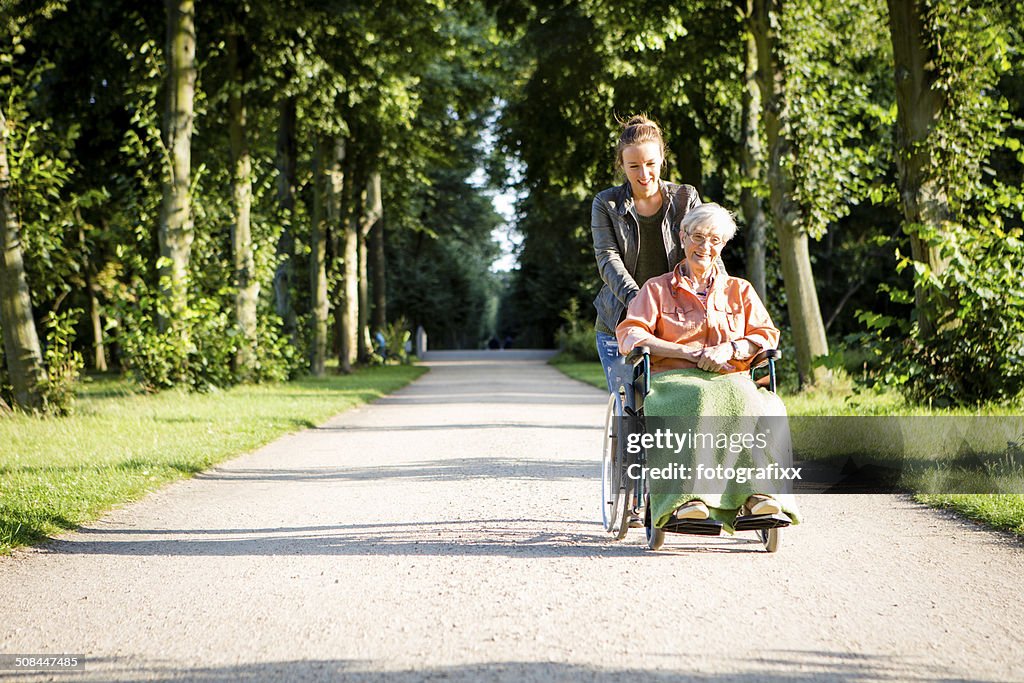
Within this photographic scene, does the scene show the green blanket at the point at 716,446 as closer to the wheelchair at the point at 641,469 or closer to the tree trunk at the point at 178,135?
the wheelchair at the point at 641,469

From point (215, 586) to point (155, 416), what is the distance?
918 centimetres

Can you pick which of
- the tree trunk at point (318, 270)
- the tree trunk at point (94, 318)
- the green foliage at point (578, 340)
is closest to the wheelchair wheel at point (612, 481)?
the tree trunk at point (318, 270)

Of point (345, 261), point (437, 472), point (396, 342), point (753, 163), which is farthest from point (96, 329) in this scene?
point (437, 472)

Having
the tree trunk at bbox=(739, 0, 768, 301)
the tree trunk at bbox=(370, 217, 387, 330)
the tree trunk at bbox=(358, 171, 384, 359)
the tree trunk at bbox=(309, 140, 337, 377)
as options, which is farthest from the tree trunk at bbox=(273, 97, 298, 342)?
the tree trunk at bbox=(370, 217, 387, 330)

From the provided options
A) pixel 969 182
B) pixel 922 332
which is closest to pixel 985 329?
pixel 922 332

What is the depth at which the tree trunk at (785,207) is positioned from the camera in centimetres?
1622

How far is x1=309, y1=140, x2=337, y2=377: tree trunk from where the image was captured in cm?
2597

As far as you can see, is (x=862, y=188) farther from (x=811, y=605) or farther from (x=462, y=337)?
(x=462, y=337)

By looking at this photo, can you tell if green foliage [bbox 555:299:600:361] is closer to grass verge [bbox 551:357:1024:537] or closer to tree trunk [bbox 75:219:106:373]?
tree trunk [bbox 75:219:106:373]

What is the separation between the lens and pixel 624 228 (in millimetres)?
5941

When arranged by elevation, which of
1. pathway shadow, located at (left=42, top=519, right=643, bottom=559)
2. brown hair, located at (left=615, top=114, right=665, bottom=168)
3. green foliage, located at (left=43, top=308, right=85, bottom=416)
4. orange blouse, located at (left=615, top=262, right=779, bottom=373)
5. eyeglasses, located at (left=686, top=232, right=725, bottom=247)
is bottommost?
pathway shadow, located at (left=42, top=519, right=643, bottom=559)

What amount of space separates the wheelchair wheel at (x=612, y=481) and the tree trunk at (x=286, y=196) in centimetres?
1679

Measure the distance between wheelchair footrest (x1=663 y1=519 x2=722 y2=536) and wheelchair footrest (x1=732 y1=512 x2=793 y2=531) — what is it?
10cm

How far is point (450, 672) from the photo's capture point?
144 inches
